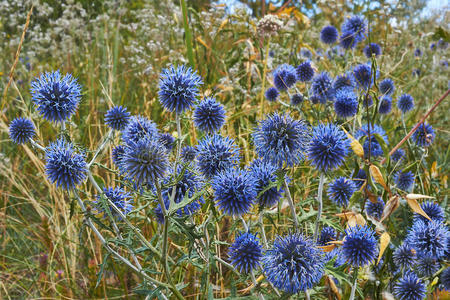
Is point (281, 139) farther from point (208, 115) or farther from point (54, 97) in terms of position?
point (54, 97)

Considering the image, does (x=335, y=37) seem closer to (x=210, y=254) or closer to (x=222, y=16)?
(x=222, y=16)

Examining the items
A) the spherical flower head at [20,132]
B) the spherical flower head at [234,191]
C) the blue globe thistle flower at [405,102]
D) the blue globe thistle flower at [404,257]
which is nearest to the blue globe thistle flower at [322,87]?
the blue globe thistle flower at [405,102]

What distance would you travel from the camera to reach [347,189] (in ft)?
5.60

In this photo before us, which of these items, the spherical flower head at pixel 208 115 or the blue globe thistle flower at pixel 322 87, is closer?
the spherical flower head at pixel 208 115

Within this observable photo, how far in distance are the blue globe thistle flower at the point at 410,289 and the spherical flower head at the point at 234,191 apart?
0.81 m

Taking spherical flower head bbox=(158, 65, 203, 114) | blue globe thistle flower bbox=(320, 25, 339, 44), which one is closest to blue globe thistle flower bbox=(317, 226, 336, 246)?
spherical flower head bbox=(158, 65, 203, 114)

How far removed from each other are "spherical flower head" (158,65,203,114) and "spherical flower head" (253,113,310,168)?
33cm

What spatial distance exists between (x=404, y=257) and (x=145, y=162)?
1270 mm

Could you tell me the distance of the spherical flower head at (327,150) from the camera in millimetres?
1373

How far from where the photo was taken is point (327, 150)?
1.36 metres

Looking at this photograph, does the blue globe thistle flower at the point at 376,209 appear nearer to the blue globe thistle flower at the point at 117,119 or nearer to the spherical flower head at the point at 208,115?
the spherical flower head at the point at 208,115

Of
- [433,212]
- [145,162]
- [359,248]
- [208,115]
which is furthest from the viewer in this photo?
[433,212]

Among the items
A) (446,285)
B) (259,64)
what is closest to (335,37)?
(259,64)

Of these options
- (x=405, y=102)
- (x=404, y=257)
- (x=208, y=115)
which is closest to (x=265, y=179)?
(x=208, y=115)
